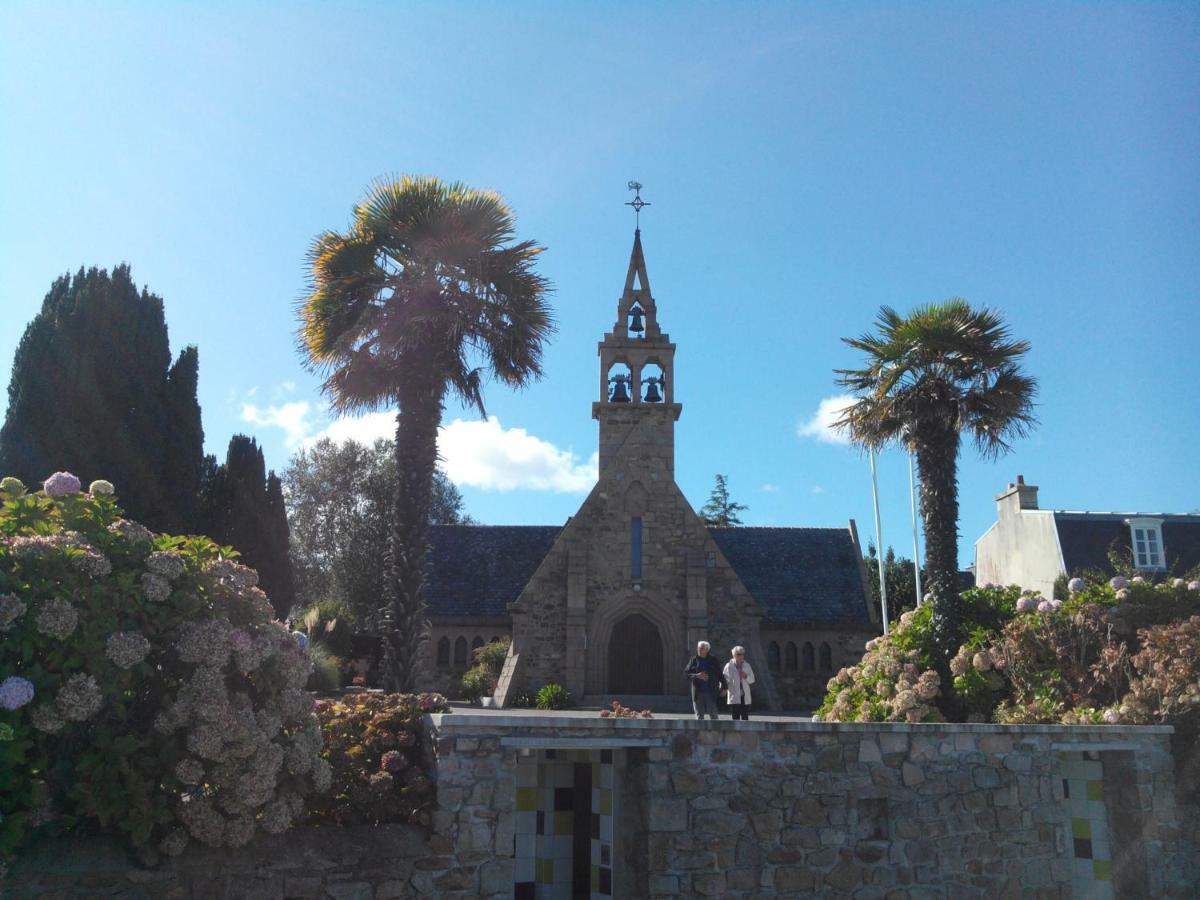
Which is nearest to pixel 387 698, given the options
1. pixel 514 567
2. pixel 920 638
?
pixel 920 638

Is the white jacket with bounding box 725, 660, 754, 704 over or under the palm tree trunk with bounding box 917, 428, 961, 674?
under

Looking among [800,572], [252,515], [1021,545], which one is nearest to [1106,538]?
[1021,545]

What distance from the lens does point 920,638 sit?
15.3 m

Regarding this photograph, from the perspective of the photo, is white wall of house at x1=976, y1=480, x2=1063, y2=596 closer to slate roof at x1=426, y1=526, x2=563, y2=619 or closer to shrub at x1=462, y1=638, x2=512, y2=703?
slate roof at x1=426, y1=526, x2=563, y2=619

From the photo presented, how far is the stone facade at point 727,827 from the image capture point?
315 inches

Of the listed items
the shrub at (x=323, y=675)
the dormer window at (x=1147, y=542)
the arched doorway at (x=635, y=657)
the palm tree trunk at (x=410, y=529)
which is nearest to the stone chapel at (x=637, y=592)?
the arched doorway at (x=635, y=657)

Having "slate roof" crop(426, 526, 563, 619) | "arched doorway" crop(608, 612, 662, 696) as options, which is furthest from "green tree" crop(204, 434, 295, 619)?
"arched doorway" crop(608, 612, 662, 696)

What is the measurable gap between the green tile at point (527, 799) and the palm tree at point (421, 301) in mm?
6074

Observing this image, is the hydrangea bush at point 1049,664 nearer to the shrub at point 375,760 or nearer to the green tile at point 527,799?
the green tile at point 527,799

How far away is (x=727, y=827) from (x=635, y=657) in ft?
52.6

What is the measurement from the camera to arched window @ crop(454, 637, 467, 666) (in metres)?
28.0

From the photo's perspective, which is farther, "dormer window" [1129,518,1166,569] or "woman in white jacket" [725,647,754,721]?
"dormer window" [1129,518,1166,569]

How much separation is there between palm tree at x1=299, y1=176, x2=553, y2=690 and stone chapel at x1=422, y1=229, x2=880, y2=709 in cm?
1110

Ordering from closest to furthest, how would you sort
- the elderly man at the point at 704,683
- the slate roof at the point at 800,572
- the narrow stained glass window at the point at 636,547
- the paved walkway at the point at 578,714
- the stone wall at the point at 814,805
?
the stone wall at the point at 814,805
the paved walkway at the point at 578,714
the elderly man at the point at 704,683
the narrow stained glass window at the point at 636,547
the slate roof at the point at 800,572
